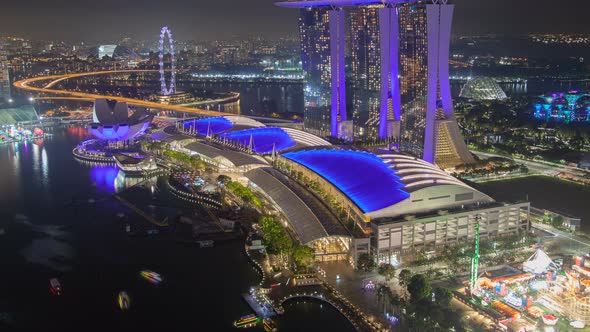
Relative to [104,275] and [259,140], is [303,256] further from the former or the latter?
[259,140]

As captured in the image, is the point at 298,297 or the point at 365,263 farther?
the point at 365,263

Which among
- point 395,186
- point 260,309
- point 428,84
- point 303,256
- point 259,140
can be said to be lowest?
point 260,309

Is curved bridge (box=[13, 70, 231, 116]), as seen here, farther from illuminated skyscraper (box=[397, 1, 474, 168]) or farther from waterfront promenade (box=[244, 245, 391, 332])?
waterfront promenade (box=[244, 245, 391, 332])

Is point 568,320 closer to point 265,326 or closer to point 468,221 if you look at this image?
point 468,221

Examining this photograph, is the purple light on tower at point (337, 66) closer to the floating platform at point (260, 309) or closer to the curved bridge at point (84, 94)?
the curved bridge at point (84, 94)

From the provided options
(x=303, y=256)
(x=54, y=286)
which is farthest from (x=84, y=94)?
(x=303, y=256)

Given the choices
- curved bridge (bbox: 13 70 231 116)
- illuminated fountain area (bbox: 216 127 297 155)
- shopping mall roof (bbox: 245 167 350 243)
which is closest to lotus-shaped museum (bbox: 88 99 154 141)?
illuminated fountain area (bbox: 216 127 297 155)
